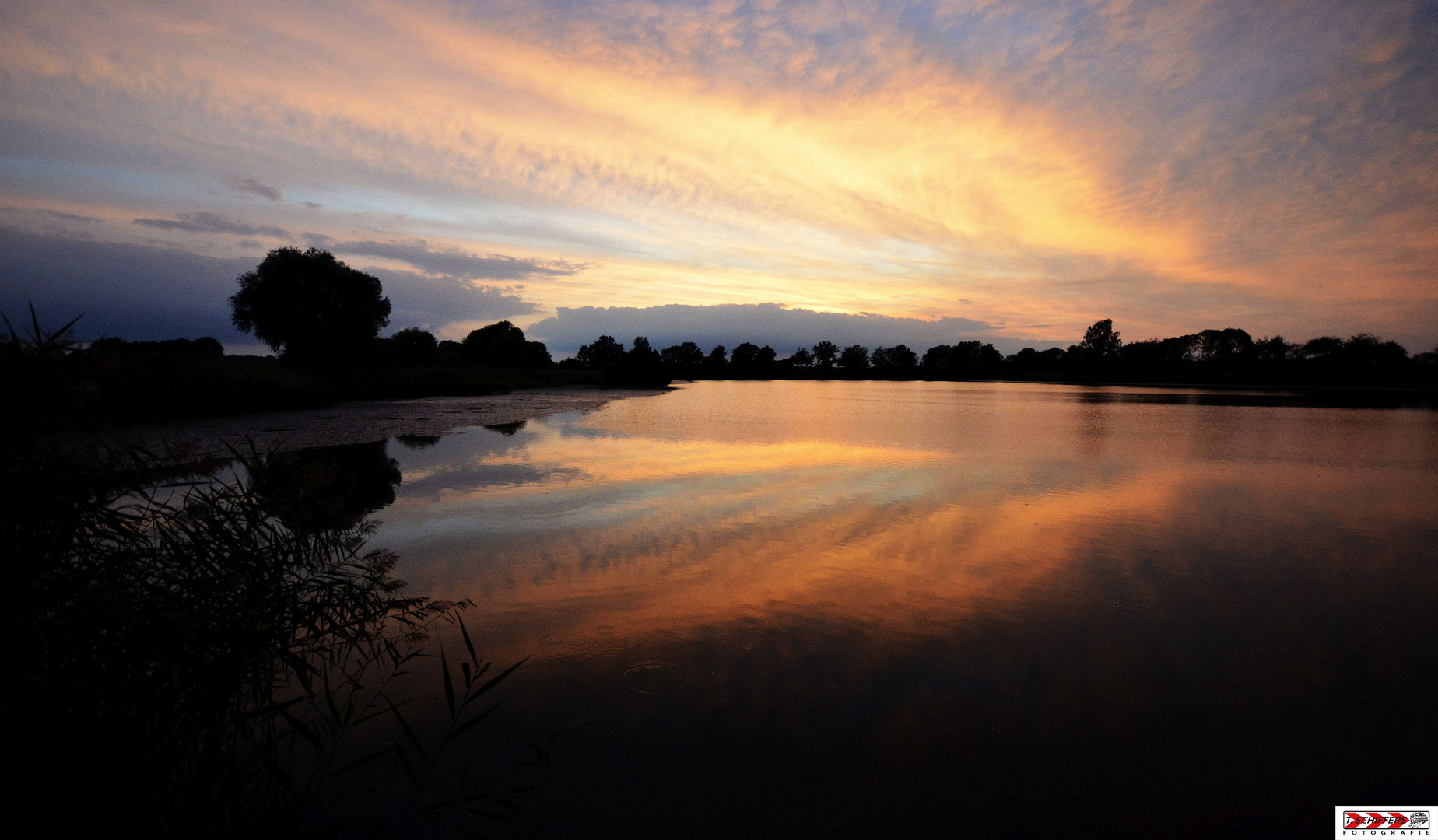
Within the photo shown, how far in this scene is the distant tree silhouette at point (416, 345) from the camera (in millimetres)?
76625

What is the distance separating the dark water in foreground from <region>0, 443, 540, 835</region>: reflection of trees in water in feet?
2.93

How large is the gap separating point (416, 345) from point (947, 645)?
91458mm

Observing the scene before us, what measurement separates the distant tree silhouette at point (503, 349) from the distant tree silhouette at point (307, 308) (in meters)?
49.6

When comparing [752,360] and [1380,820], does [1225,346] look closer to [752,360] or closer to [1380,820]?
[752,360]

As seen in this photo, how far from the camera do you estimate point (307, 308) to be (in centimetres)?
3938

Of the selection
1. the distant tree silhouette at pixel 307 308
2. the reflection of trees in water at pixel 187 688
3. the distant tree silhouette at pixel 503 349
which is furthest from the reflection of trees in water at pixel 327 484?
the distant tree silhouette at pixel 503 349

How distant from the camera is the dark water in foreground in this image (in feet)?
11.4

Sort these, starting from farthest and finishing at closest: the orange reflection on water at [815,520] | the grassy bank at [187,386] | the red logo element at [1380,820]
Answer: the orange reflection on water at [815,520] → the red logo element at [1380,820] → the grassy bank at [187,386]

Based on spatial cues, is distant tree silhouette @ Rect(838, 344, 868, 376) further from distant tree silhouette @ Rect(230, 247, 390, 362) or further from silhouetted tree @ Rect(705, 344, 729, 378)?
distant tree silhouette @ Rect(230, 247, 390, 362)

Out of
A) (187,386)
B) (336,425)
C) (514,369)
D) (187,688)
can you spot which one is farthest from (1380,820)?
(514,369)

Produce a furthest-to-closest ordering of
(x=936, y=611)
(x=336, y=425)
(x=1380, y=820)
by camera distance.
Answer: (x=336, y=425) < (x=936, y=611) < (x=1380, y=820)

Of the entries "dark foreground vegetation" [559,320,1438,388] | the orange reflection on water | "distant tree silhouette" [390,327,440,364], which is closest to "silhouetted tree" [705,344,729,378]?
"dark foreground vegetation" [559,320,1438,388]

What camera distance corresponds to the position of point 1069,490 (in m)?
11.5

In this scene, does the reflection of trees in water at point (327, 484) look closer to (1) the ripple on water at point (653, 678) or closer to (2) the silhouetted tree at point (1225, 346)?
(1) the ripple on water at point (653, 678)
